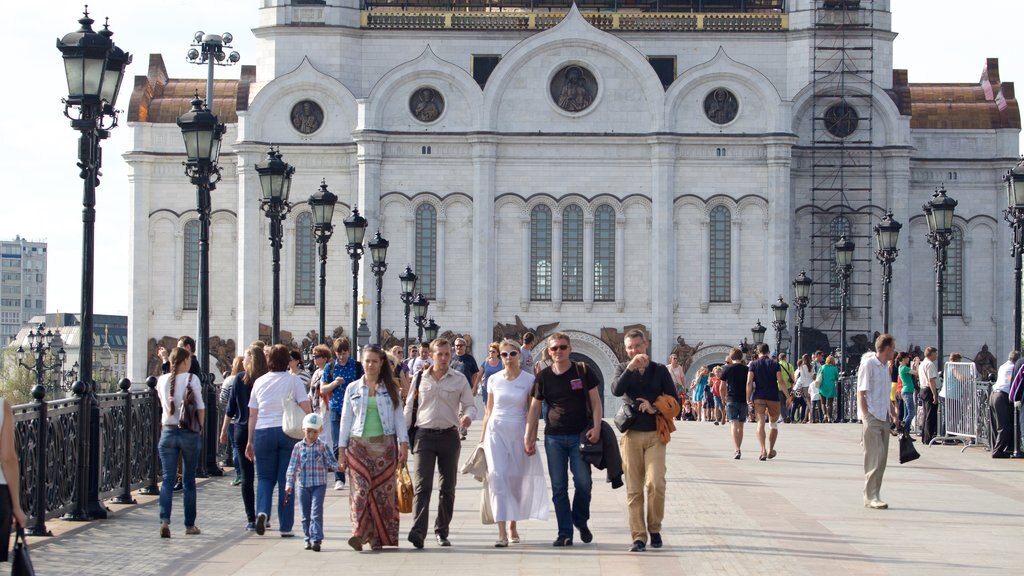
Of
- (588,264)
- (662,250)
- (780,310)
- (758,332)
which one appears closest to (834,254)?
(758,332)

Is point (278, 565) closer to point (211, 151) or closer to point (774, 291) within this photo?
point (211, 151)

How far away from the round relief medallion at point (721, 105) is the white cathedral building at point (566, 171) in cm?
11

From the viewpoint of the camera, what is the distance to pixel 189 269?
222 ft

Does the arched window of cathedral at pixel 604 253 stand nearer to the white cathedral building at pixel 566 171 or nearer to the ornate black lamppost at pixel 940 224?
the white cathedral building at pixel 566 171

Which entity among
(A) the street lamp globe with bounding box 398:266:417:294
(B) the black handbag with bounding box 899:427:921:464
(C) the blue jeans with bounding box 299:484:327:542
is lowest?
(C) the blue jeans with bounding box 299:484:327:542

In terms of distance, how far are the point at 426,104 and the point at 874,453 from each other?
156 feet

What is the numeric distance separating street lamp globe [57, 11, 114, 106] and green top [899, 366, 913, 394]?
19.1 m

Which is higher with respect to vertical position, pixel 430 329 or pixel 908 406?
pixel 430 329

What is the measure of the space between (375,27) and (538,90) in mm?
6723

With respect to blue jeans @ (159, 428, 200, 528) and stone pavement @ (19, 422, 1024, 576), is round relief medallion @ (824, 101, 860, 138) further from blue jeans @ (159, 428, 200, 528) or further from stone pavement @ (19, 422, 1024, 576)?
blue jeans @ (159, 428, 200, 528)

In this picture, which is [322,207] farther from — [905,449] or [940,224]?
[905,449]

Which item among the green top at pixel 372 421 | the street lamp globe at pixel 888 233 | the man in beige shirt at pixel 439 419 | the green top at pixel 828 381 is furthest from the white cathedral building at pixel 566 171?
the green top at pixel 372 421

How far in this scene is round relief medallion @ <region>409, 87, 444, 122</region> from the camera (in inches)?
2601

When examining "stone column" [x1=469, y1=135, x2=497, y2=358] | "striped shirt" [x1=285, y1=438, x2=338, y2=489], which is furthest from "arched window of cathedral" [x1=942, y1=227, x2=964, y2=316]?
"striped shirt" [x1=285, y1=438, x2=338, y2=489]
